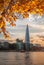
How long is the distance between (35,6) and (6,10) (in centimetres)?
128

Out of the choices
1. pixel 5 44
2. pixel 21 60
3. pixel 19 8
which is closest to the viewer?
pixel 19 8

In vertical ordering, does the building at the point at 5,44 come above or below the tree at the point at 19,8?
below

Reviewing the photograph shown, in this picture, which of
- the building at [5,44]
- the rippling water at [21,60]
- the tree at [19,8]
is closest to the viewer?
the tree at [19,8]

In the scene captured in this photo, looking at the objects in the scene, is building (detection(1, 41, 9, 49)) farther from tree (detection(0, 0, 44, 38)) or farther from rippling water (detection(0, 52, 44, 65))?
tree (detection(0, 0, 44, 38))

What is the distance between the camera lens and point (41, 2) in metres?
10.4

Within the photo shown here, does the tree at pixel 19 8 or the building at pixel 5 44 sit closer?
the tree at pixel 19 8

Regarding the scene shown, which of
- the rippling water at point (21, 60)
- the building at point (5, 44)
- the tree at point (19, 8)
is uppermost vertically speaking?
the tree at point (19, 8)

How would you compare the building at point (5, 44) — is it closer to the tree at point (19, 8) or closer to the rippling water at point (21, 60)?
the rippling water at point (21, 60)

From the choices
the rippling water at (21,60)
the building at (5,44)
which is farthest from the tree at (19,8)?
the building at (5,44)

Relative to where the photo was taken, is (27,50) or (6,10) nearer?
(6,10)

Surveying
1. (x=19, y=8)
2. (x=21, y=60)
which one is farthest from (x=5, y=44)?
(x=19, y=8)

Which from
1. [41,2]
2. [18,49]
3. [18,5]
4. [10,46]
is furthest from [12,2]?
[18,49]

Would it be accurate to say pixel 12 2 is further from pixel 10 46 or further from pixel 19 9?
pixel 10 46

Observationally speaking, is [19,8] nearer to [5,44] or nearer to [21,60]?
[21,60]
